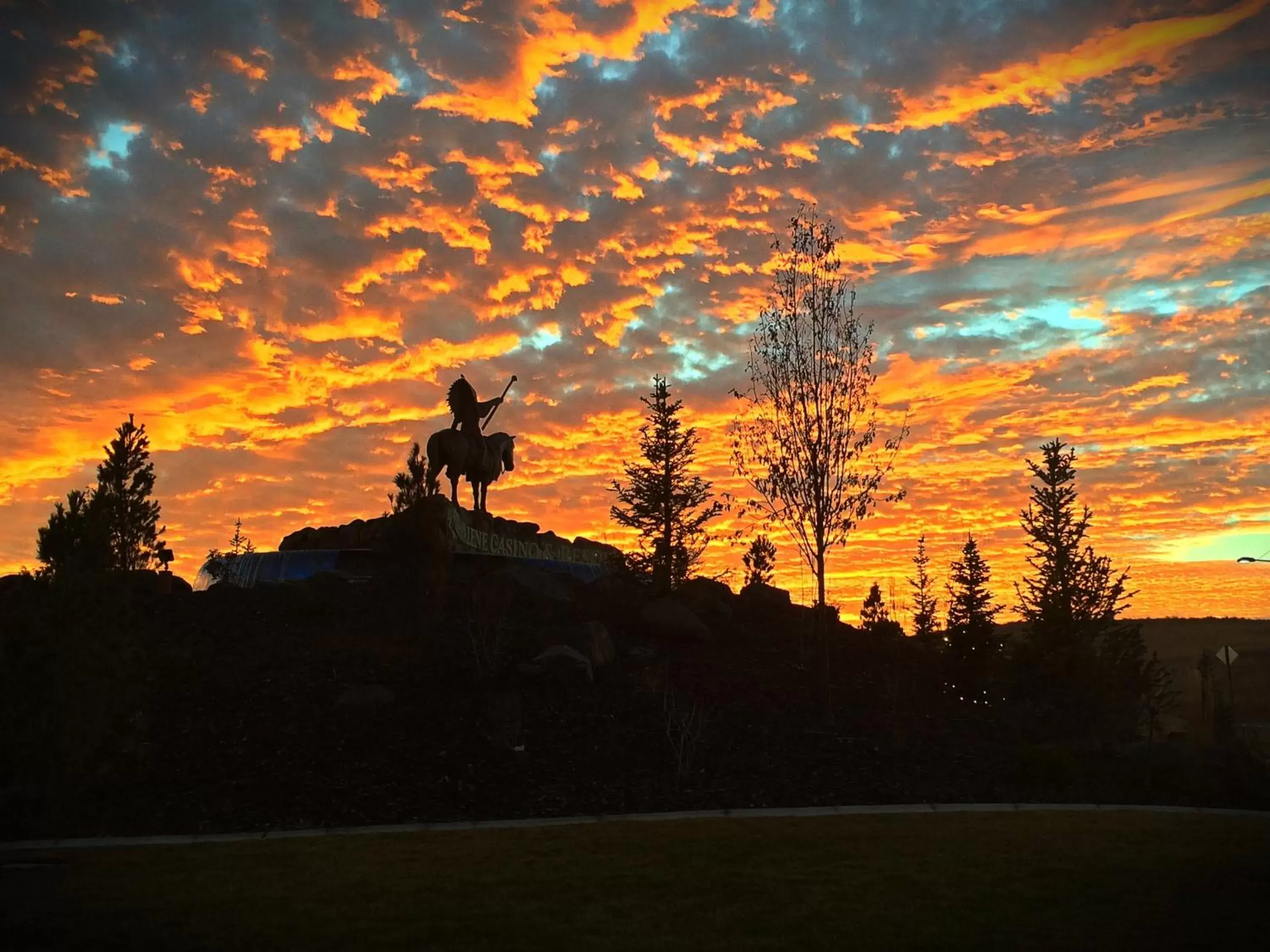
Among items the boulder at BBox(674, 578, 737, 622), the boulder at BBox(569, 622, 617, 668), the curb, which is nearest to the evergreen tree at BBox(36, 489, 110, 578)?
the curb

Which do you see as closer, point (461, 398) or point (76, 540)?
point (76, 540)

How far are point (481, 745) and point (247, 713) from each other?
491 centimetres

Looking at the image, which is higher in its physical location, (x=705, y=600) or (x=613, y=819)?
(x=705, y=600)

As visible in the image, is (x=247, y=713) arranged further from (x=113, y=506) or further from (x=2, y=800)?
(x=113, y=506)

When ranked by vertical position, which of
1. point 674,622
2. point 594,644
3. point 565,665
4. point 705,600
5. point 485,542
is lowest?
point 565,665

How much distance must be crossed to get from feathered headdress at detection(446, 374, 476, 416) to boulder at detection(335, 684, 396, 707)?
17.1 meters

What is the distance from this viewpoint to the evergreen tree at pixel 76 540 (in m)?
18.2

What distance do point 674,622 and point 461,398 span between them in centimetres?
1337

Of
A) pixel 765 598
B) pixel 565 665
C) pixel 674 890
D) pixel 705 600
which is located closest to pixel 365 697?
pixel 565 665

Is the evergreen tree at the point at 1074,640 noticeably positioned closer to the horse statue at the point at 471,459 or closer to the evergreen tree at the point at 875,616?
the evergreen tree at the point at 875,616

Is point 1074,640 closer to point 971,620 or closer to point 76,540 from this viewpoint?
point 971,620

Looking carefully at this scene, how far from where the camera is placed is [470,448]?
36.6 metres

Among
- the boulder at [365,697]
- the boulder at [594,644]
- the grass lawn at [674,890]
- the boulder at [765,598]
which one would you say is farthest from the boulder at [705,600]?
the grass lawn at [674,890]

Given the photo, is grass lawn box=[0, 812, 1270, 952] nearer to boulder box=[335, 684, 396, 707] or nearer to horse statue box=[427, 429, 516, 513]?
boulder box=[335, 684, 396, 707]
